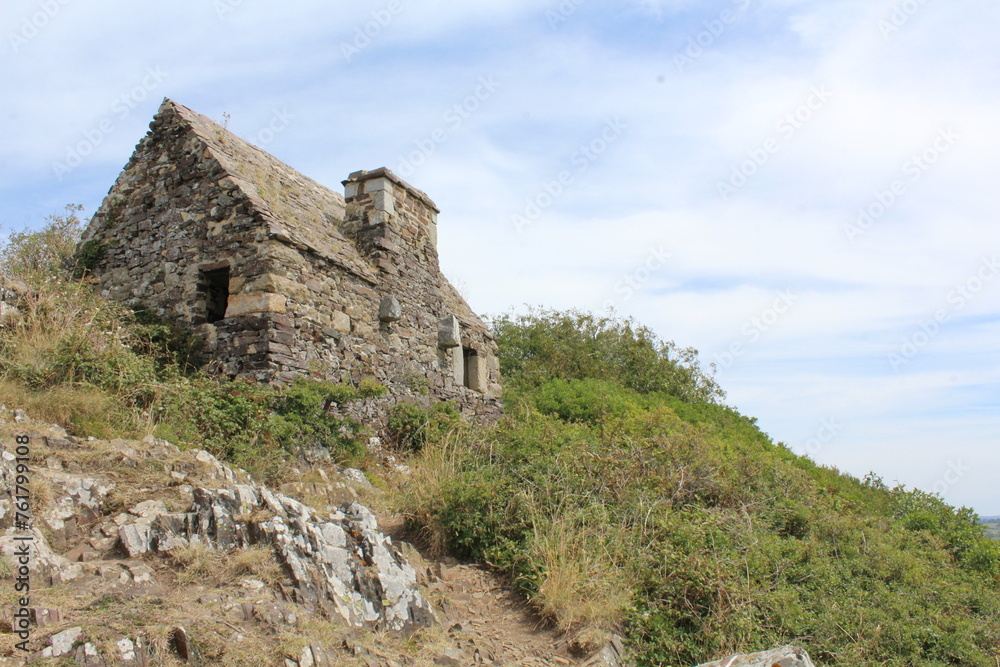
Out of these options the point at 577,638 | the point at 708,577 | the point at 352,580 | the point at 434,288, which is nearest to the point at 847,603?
the point at 708,577

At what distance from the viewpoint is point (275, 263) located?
8961 mm

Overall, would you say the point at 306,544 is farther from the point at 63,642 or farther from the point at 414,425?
the point at 414,425

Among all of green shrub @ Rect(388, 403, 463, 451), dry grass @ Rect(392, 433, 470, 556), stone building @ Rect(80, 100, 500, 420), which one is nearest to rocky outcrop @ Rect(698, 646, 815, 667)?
Answer: dry grass @ Rect(392, 433, 470, 556)

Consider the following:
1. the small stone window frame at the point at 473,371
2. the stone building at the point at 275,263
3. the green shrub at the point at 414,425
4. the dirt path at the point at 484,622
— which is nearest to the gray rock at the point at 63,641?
the dirt path at the point at 484,622

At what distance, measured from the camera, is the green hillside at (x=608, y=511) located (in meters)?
5.95

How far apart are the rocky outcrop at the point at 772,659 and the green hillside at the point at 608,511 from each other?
64 centimetres

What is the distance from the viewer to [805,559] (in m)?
7.54

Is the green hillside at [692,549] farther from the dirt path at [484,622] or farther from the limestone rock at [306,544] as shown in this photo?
the limestone rock at [306,544]

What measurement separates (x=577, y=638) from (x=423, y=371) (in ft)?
21.6

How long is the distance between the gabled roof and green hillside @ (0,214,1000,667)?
6.21 feet

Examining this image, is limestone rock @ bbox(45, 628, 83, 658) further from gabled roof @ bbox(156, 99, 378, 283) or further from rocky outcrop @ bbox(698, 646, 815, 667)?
gabled roof @ bbox(156, 99, 378, 283)

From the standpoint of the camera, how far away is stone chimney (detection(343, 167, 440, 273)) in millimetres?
11336

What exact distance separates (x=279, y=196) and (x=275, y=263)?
191 centimetres

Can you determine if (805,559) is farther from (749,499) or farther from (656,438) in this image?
(656,438)
